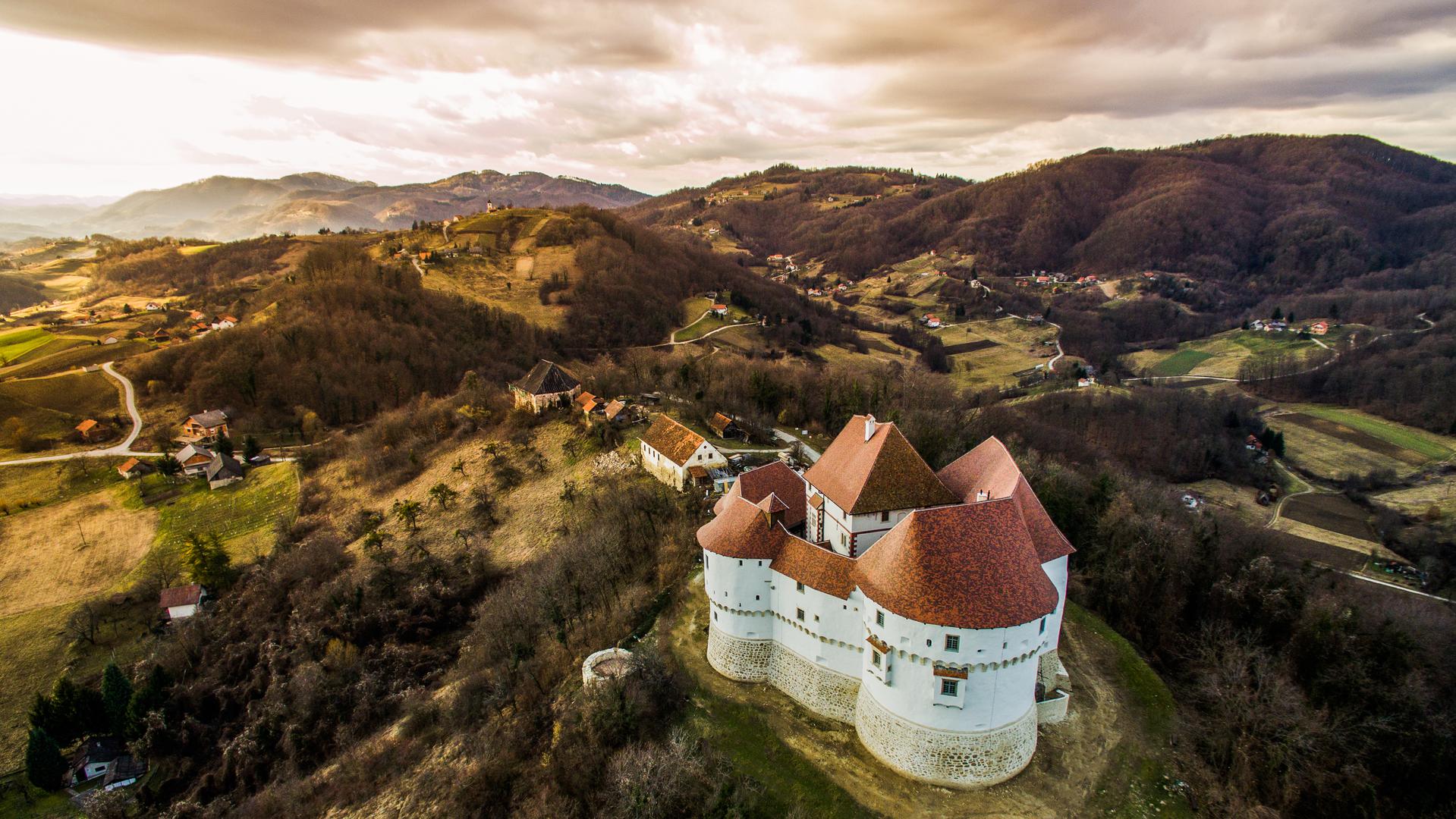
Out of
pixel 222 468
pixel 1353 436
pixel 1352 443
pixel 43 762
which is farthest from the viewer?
pixel 1353 436

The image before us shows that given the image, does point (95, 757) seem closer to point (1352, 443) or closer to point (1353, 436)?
point (1352, 443)

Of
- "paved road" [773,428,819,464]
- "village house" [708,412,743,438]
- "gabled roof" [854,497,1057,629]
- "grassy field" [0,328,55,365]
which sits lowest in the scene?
"paved road" [773,428,819,464]

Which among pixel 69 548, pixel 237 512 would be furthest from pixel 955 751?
pixel 69 548

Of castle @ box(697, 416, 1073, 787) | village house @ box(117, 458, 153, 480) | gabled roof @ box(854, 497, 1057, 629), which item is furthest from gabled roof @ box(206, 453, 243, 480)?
gabled roof @ box(854, 497, 1057, 629)

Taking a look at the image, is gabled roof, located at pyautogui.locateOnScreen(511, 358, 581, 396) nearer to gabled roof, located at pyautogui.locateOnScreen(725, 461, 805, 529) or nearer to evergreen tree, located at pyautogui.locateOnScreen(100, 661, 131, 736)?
evergreen tree, located at pyautogui.locateOnScreen(100, 661, 131, 736)

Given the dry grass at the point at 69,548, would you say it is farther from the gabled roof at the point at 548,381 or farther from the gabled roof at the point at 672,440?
the gabled roof at the point at 672,440

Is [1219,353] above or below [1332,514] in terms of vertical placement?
above

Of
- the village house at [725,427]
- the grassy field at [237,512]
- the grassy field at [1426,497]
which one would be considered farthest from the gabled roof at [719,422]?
the grassy field at [1426,497]
